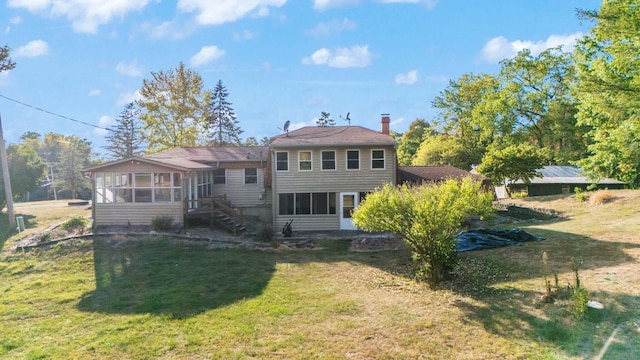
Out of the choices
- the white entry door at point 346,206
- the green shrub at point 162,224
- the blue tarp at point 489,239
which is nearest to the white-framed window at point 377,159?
the white entry door at point 346,206

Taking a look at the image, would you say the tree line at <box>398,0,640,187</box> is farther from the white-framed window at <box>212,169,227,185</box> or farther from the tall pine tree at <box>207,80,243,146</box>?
the tall pine tree at <box>207,80,243,146</box>

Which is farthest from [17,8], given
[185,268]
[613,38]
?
[613,38]

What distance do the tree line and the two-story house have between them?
8.55m

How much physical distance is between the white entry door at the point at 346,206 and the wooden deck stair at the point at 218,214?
4.98m

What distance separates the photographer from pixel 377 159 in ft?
61.4

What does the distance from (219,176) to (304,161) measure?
20.0ft

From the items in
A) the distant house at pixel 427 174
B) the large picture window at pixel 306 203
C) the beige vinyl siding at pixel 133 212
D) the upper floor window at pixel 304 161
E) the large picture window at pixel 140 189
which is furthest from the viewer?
the distant house at pixel 427 174

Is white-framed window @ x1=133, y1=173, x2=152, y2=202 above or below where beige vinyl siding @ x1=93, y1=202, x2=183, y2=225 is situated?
above

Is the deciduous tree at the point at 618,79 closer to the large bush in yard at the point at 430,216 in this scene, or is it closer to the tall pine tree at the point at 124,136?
the large bush in yard at the point at 430,216

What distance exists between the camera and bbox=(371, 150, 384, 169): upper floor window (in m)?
18.7

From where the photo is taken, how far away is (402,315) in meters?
7.24

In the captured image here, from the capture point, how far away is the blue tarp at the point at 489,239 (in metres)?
12.2

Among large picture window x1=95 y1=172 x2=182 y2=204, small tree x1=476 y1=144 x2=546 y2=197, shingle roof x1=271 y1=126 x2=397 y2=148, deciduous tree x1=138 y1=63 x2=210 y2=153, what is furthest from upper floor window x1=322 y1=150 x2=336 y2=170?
deciduous tree x1=138 y1=63 x2=210 y2=153

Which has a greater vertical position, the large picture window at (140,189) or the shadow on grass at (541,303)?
the large picture window at (140,189)
